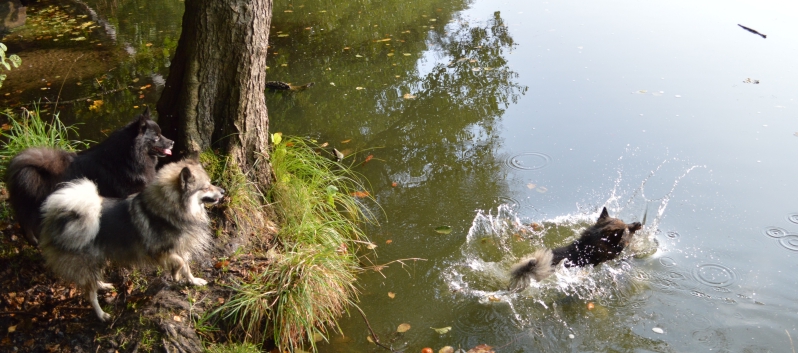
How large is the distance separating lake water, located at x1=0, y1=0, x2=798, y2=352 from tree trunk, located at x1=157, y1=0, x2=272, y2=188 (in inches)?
68.7

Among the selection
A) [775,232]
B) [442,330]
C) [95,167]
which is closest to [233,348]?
[442,330]

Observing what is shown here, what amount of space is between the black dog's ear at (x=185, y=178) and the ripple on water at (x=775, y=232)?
17.3 ft

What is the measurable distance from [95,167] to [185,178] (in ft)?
3.52

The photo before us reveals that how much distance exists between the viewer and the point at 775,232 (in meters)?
5.44

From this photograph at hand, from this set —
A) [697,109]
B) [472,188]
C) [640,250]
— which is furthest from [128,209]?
[697,109]

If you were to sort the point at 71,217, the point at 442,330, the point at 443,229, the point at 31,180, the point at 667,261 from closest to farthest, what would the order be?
the point at 71,217
the point at 31,180
the point at 442,330
the point at 667,261
the point at 443,229

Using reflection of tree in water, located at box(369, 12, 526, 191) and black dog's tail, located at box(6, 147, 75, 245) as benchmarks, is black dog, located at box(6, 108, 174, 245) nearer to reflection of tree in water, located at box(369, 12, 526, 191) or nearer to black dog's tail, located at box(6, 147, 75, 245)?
black dog's tail, located at box(6, 147, 75, 245)

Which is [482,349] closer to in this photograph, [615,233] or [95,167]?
[615,233]

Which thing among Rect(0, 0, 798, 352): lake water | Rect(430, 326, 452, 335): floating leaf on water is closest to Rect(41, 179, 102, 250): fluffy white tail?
Rect(0, 0, 798, 352): lake water

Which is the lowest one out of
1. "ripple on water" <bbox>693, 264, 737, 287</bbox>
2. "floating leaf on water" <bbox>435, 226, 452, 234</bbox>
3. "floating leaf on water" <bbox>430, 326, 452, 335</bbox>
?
"floating leaf on water" <bbox>430, 326, 452, 335</bbox>

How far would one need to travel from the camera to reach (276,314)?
4.24m

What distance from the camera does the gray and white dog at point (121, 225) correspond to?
145 inches

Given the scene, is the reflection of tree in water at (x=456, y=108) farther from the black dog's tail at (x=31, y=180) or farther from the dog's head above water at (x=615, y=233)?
the black dog's tail at (x=31, y=180)

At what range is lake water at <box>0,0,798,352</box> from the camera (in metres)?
4.74
